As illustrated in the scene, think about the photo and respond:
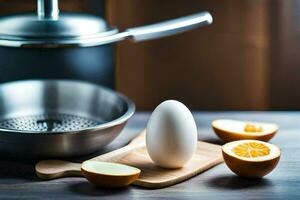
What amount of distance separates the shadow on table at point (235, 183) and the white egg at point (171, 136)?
2.2 inches

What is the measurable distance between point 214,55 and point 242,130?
1.02 feet

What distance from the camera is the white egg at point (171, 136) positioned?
3.02ft

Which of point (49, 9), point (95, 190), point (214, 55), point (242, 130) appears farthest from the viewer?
point (214, 55)

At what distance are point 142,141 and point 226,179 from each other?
0.20m

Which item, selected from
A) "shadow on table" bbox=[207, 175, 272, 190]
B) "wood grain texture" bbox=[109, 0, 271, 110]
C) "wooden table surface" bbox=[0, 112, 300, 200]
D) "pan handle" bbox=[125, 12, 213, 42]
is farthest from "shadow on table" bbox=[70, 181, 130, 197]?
"wood grain texture" bbox=[109, 0, 271, 110]

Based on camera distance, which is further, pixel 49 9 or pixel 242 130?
pixel 242 130

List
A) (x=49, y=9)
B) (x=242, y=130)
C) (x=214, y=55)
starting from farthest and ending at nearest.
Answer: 1. (x=214, y=55)
2. (x=242, y=130)
3. (x=49, y=9)

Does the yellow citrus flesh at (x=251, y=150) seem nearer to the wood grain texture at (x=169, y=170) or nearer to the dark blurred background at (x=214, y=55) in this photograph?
the wood grain texture at (x=169, y=170)

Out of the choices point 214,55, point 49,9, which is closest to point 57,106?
point 49,9

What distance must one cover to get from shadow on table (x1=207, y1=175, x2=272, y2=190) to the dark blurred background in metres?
0.47

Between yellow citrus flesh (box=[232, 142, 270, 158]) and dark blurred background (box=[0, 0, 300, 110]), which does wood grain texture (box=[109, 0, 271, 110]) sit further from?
yellow citrus flesh (box=[232, 142, 270, 158])

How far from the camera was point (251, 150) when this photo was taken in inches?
36.8

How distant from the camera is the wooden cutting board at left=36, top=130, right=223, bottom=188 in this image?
901 millimetres

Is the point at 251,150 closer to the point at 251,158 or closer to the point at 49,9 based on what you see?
the point at 251,158
